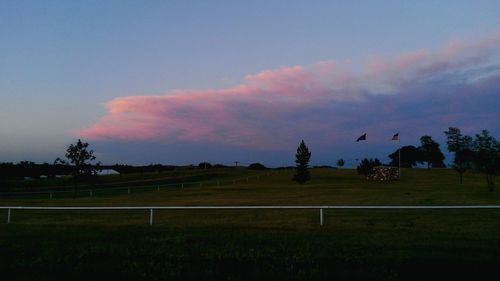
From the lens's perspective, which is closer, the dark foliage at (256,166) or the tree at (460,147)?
the tree at (460,147)

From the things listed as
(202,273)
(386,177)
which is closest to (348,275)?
(202,273)

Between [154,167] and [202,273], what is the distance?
134970 mm

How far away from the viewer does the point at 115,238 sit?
1577 centimetres

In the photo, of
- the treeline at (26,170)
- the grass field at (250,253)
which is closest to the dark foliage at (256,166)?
the treeline at (26,170)

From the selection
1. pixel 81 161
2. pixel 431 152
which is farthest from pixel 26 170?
pixel 431 152

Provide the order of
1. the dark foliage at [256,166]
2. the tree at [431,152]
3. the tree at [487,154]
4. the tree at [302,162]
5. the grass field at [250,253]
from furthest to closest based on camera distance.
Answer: the dark foliage at [256,166]
the tree at [431,152]
the tree at [302,162]
the tree at [487,154]
the grass field at [250,253]

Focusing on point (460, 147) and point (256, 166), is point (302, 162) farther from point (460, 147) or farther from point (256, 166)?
point (256, 166)

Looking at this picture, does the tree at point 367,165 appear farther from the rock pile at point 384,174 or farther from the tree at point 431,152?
the tree at point 431,152

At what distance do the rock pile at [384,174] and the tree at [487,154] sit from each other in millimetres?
29840

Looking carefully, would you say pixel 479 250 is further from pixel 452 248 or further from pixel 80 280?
pixel 80 280

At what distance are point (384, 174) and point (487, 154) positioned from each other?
3226 cm

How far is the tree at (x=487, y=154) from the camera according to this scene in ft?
170

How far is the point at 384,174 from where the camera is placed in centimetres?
8419

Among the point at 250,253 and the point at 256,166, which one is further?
the point at 256,166
